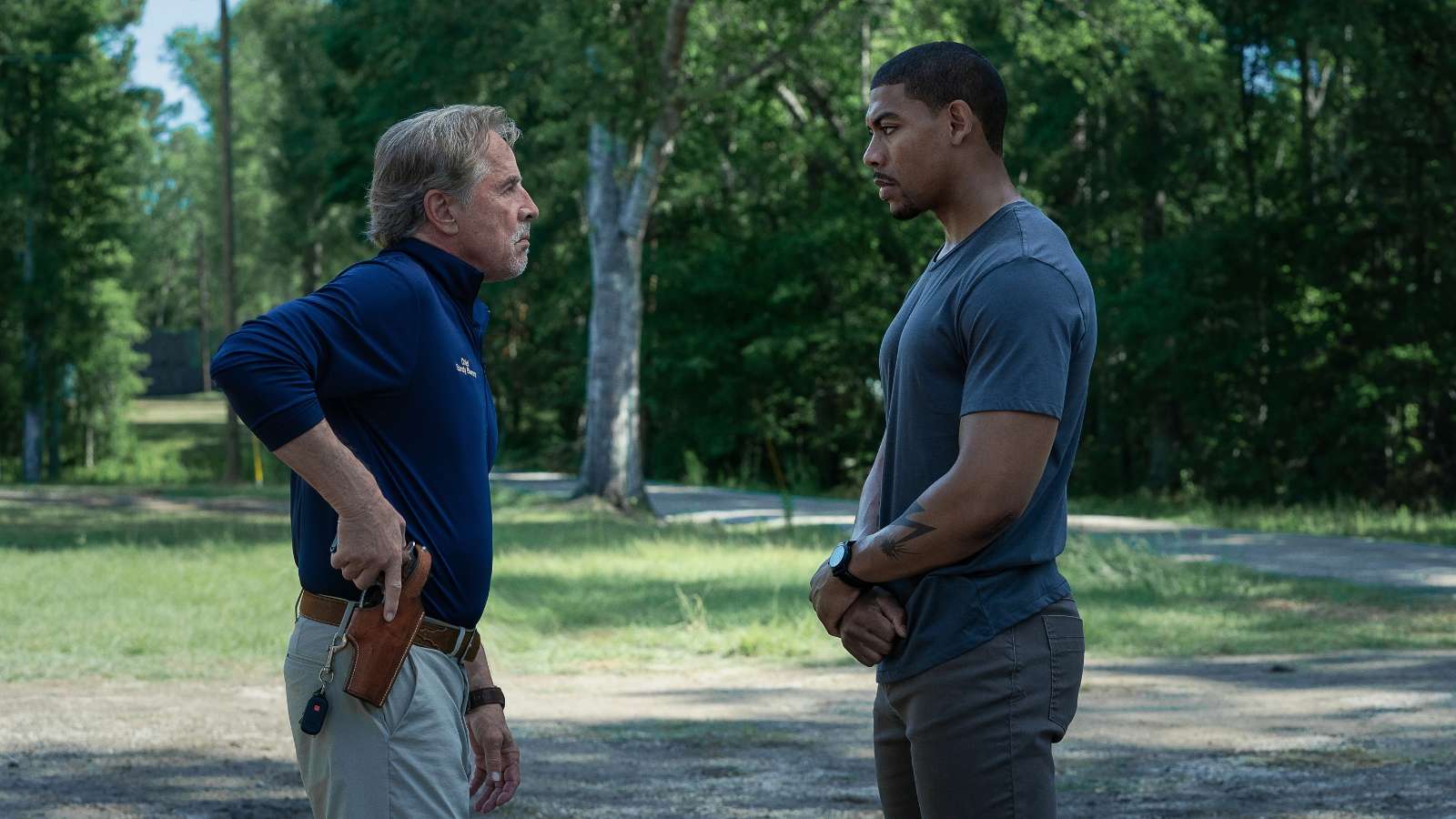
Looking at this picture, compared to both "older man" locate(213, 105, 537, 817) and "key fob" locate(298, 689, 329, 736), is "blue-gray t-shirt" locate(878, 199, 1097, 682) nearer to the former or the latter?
"older man" locate(213, 105, 537, 817)

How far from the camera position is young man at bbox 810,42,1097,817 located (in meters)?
2.74

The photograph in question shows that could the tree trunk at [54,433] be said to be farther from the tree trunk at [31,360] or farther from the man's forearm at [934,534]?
the man's forearm at [934,534]

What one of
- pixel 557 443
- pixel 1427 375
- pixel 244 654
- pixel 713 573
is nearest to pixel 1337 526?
pixel 1427 375

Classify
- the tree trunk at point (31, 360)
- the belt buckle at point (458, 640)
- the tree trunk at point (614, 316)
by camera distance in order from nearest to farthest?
the belt buckle at point (458, 640) → the tree trunk at point (614, 316) → the tree trunk at point (31, 360)

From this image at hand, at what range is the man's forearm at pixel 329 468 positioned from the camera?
107 inches

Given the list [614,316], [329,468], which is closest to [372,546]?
[329,468]

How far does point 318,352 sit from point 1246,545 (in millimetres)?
16112

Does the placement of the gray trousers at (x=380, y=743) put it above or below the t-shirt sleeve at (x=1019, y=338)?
below

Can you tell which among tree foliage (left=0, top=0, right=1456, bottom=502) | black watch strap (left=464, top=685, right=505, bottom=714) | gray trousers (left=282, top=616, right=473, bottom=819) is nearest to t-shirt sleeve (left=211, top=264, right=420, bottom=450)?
gray trousers (left=282, top=616, right=473, bottom=819)

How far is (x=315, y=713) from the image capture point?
2.84 meters

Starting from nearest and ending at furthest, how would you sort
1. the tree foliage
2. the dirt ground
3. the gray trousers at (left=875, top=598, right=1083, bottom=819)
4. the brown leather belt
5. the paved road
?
the gray trousers at (left=875, top=598, right=1083, bottom=819)
the brown leather belt
the dirt ground
the paved road
the tree foliage

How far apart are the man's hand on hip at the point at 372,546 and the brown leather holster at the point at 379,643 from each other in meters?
0.04

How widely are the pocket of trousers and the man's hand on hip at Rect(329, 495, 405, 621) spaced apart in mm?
1088

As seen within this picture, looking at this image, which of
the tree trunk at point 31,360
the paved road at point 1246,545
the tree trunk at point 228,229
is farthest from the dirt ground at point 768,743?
the tree trunk at point 31,360
